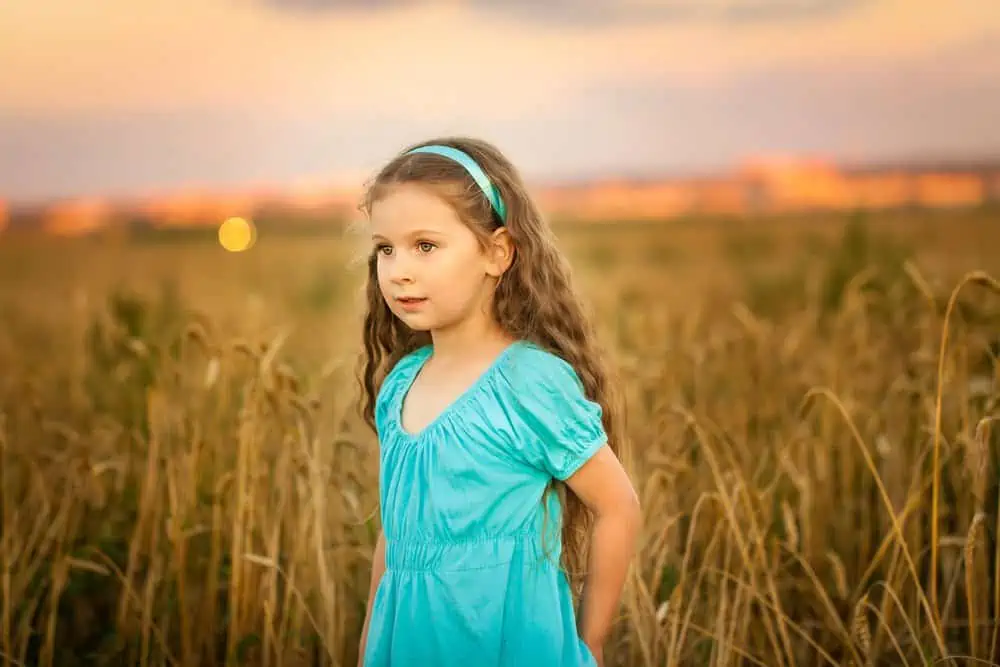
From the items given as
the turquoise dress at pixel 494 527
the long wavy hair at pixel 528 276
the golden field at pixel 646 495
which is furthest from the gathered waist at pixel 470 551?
the golden field at pixel 646 495

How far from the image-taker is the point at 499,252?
2.04m

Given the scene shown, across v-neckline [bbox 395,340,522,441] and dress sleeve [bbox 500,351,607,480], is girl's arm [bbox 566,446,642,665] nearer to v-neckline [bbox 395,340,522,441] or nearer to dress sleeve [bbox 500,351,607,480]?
dress sleeve [bbox 500,351,607,480]

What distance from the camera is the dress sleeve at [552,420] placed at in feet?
6.21

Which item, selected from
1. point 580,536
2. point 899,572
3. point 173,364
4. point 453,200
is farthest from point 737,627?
point 173,364

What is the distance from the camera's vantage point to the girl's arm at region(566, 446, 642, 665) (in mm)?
1908

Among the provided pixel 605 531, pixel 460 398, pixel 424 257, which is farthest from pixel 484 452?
pixel 424 257

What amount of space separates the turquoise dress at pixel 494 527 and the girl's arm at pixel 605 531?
36 millimetres

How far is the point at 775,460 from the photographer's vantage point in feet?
12.3

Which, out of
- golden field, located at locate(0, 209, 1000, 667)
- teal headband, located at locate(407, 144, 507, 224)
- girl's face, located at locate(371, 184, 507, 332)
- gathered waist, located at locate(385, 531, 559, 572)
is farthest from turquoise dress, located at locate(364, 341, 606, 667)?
golden field, located at locate(0, 209, 1000, 667)

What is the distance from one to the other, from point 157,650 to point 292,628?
406 mm

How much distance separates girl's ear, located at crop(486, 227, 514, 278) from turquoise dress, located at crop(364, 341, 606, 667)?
151 mm

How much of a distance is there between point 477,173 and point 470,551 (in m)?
0.63

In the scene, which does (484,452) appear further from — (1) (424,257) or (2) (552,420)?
(1) (424,257)

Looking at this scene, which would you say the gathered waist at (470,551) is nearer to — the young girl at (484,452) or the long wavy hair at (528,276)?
the young girl at (484,452)
